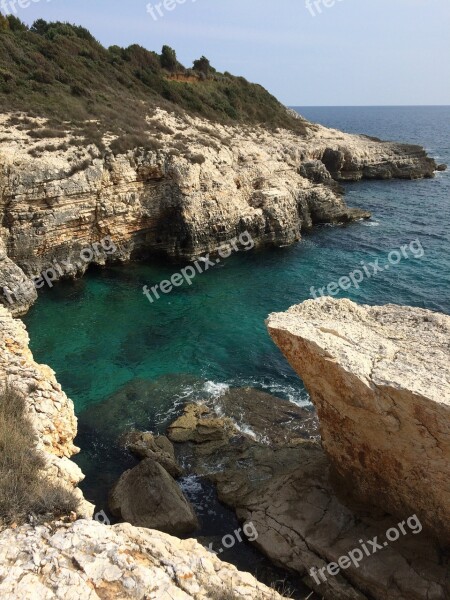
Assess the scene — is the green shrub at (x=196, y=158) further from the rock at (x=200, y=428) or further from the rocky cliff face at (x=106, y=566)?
the rocky cliff face at (x=106, y=566)

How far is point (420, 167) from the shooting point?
57.4 metres

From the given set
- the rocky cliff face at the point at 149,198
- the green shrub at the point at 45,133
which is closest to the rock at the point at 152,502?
the rocky cliff face at the point at 149,198

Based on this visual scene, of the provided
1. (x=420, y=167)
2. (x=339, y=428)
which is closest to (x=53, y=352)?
(x=339, y=428)

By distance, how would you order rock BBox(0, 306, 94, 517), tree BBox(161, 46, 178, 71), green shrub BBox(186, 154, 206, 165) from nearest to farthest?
1. rock BBox(0, 306, 94, 517)
2. green shrub BBox(186, 154, 206, 165)
3. tree BBox(161, 46, 178, 71)

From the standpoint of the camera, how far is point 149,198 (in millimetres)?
27188

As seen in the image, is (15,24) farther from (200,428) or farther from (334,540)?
(334,540)

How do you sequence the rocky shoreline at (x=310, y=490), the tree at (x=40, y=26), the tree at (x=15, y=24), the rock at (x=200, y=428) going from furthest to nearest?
the tree at (x=40, y=26) → the tree at (x=15, y=24) → the rock at (x=200, y=428) → the rocky shoreline at (x=310, y=490)

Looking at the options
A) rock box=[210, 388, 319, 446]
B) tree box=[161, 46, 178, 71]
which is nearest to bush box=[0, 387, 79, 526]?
rock box=[210, 388, 319, 446]

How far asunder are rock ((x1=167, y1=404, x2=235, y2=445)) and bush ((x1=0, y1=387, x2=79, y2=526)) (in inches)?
272

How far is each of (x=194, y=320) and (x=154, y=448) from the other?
911 cm

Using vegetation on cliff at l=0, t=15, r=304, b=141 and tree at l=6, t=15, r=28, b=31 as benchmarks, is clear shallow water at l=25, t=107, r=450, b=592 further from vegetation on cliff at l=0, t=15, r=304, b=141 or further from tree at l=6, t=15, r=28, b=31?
tree at l=6, t=15, r=28, b=31

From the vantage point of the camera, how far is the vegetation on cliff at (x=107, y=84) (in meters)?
30.7

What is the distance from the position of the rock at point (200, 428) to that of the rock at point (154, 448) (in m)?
0.55

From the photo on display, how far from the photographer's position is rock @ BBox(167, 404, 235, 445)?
46.4 ft
